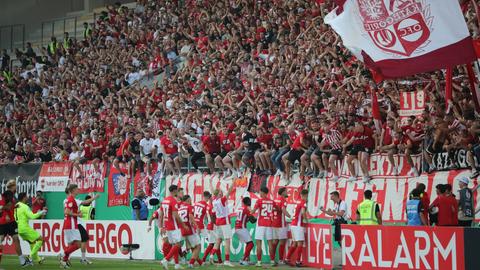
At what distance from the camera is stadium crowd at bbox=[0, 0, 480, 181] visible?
2667 centimetres

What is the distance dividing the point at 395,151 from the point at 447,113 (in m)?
1.82

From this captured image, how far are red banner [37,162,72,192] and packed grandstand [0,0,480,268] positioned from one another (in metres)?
0.57

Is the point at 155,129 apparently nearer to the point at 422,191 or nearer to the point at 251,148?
the point at 251,148

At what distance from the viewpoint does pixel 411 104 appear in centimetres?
2556

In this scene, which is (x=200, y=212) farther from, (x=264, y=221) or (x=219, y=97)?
(x=219, y=97)

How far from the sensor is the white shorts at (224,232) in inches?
1113

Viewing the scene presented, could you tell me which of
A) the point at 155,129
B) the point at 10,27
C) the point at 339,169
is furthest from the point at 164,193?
the point at 10,27

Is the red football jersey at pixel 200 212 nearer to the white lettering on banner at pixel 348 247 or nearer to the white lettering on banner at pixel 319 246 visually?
the white lettering on banner at pixel 319 246

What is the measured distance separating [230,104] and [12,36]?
2639cm

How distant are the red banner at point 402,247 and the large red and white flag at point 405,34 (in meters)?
4.07

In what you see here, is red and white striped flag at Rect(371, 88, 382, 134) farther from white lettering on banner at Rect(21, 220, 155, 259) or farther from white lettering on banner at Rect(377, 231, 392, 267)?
white lettering on banner at Rect(21, 220, 155, 259)

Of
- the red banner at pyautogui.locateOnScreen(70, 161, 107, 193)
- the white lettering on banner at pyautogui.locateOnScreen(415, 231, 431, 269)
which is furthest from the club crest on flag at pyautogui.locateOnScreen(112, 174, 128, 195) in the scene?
the white lettering on banner at pyautogui.locateOnScreen(415, 231, 431, 269)

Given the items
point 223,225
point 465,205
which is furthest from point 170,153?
point 465,205

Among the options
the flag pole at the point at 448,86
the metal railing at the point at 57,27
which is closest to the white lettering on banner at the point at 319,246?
the flag pole at the point at 448,86
